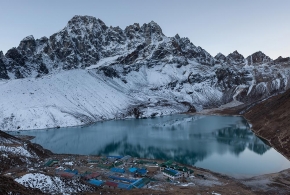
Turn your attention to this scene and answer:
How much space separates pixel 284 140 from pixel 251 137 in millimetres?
19296

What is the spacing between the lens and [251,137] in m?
98.8

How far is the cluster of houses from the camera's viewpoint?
142 ft

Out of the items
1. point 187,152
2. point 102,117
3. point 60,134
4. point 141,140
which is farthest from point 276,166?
point 102,117

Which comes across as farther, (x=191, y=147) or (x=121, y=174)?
(x=191, y=147)

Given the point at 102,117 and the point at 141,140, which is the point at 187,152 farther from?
the point at 102,117

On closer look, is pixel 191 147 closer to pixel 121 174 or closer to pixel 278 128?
pixel 278 128

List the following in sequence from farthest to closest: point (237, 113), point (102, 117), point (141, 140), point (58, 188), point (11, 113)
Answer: point (237, 113)
point (102, 117)
point (11, 113)
point (141, 140)
point (58, 188)

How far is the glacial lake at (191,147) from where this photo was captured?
6612cm

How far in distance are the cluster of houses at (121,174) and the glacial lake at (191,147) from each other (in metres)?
13.3

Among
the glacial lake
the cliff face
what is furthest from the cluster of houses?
the cliff face

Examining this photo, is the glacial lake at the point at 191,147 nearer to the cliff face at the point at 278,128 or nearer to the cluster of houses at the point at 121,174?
the cliff face at the point at 278,128

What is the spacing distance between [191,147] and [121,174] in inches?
1515

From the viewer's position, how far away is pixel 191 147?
83688 millimetres

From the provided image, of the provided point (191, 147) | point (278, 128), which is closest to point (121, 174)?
point (191, 147)
